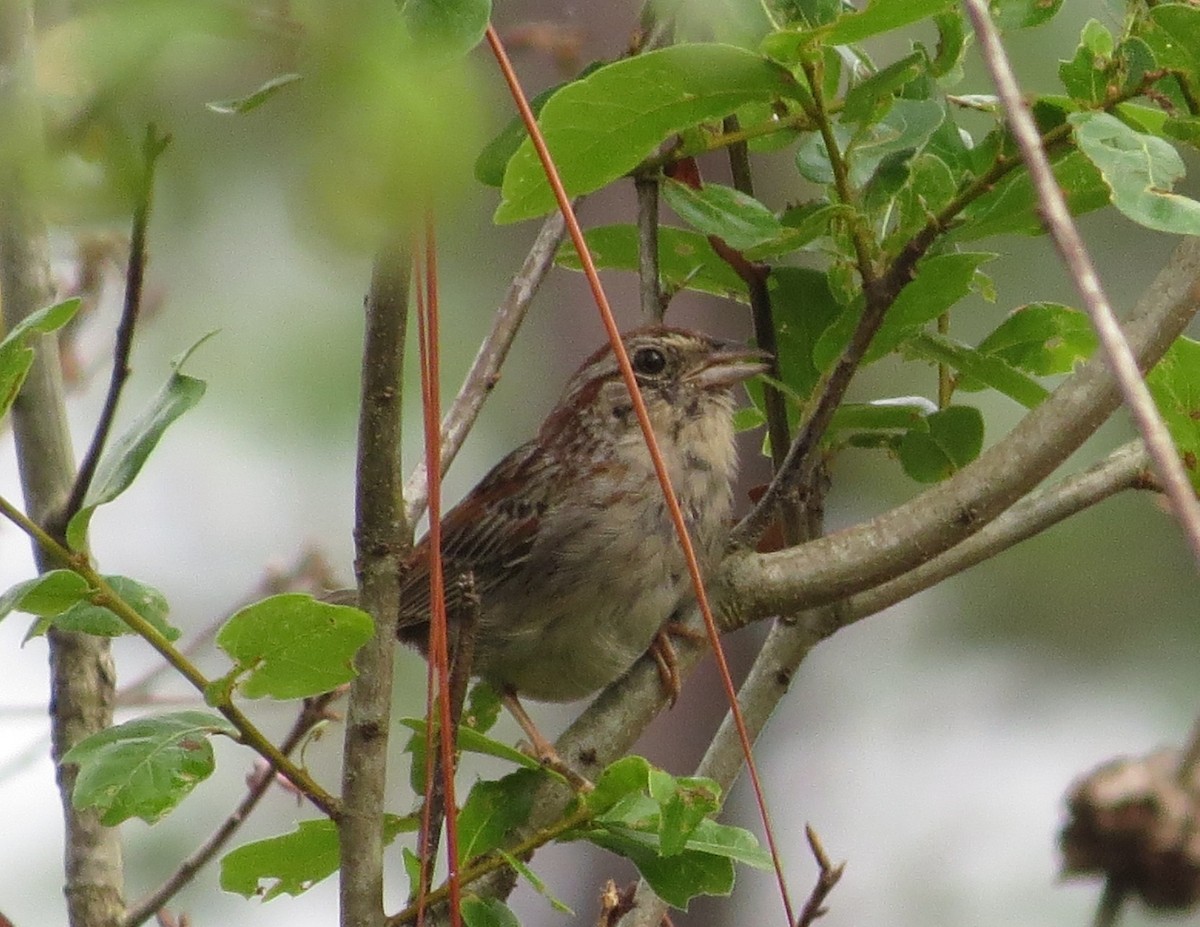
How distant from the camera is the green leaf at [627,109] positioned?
1.91 m

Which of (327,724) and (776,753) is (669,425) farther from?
(776,753)

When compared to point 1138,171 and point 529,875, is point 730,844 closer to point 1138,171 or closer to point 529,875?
point 529,875

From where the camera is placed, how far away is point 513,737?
19.8 ft

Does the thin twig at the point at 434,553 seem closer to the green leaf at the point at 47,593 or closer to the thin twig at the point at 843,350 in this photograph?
the green leaf at the point at 47,593

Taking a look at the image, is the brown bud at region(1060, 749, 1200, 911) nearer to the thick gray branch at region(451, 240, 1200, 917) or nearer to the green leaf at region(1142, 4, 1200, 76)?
the thick gray branch at region(451, 240, 1200, 917)

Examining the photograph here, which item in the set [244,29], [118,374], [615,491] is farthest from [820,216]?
[615,491]

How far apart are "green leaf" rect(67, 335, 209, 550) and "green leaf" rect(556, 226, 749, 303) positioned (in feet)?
2.69

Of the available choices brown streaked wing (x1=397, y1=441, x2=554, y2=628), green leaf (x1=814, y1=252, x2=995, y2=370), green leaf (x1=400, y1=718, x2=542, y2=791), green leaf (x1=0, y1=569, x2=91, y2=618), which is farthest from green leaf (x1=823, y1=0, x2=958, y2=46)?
brown streaked wing (x1=397, y1=441, x2=554, y2=628)

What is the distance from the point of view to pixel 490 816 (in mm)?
2236

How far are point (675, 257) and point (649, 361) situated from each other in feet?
3.62

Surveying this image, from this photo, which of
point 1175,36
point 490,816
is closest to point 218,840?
point 490,816

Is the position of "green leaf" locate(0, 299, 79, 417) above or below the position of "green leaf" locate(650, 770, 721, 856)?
above

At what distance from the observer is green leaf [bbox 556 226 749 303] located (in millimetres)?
2633

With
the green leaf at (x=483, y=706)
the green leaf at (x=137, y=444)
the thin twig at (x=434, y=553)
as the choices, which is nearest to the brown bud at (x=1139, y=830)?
the thin twig at (x=434, y=553)
